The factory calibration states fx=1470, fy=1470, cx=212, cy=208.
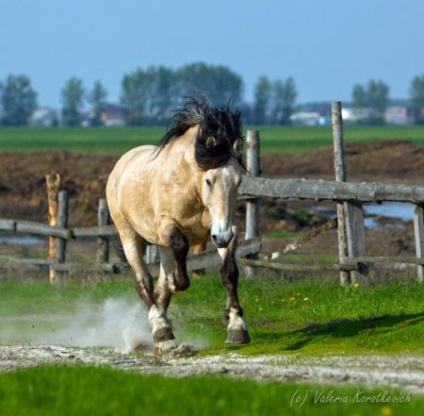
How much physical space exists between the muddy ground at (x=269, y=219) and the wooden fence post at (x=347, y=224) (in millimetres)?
4488

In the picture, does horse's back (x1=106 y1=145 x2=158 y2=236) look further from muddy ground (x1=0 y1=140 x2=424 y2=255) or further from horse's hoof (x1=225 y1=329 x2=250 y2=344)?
muddy ground (x1=0 y1=140 x2=424 y2=255)

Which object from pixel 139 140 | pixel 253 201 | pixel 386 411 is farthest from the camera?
pixel 139 140

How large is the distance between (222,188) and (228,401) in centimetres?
522

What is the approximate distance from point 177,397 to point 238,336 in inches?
217

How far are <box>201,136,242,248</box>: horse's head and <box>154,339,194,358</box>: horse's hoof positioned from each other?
1.04 metres

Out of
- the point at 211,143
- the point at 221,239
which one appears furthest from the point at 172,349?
the point at 211,143

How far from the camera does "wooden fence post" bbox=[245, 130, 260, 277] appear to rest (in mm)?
20141

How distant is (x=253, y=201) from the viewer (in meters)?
20.2

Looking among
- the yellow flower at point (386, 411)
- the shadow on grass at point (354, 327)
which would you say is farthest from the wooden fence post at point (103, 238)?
the yellow flower at point (386, 411)

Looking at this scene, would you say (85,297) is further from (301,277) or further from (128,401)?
(128,401)

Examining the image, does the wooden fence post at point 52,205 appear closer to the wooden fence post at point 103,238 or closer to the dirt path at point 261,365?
the wooden fence post at point 103,238

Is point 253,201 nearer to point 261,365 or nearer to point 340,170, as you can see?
point 340,170

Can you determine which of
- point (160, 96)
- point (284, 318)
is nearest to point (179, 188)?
point (284, 318)

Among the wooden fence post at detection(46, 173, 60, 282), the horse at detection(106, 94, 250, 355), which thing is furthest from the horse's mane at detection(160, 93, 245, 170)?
the wooden fence post at detection(46, 173, 60, 282)
